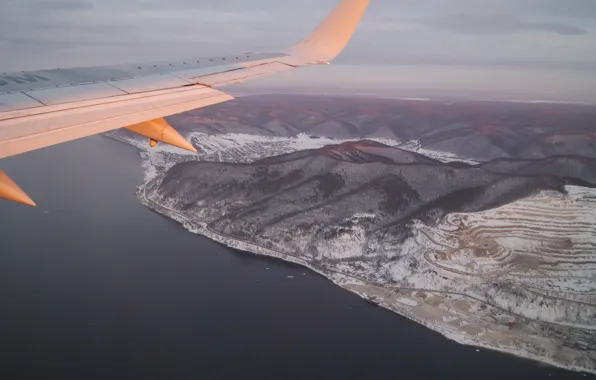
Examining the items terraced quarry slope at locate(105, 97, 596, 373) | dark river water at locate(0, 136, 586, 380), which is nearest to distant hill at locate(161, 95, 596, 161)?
terraced quarry slope at locate(105, 97, 596, 373)

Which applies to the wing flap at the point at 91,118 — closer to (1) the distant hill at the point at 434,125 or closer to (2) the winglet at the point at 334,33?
(2) the winglet at the point at 334,33

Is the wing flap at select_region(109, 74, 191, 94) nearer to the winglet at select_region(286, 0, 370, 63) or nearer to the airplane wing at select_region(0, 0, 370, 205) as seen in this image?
the airplane wing at select_region(0, 0, 370, 205)

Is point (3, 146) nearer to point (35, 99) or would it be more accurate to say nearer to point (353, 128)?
point (35, 99)

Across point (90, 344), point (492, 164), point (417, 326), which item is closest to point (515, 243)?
point (417, 326)

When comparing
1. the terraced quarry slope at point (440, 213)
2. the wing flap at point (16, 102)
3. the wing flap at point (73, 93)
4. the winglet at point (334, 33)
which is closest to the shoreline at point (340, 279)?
the terraced quarry slope at point (440, 213)

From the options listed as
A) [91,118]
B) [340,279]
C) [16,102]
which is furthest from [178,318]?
[91,118]

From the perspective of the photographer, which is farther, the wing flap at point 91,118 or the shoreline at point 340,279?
the shoreline at point 340,279

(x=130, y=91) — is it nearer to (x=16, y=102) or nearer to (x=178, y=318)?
(x=16, y=102)

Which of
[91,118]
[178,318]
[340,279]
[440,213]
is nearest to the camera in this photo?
[91,118]
